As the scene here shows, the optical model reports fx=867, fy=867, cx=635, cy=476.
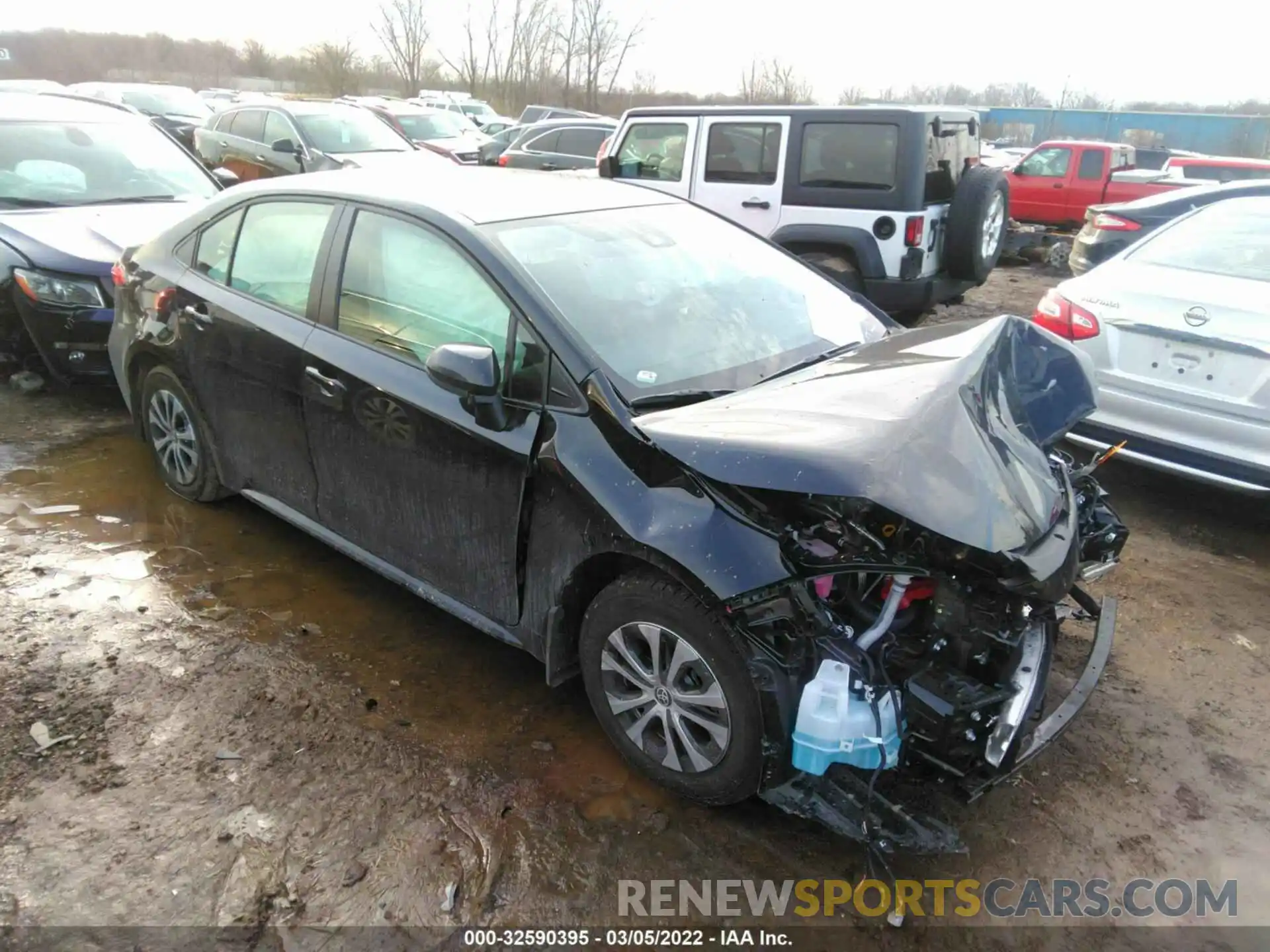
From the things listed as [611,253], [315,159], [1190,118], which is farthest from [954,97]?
[611,253]

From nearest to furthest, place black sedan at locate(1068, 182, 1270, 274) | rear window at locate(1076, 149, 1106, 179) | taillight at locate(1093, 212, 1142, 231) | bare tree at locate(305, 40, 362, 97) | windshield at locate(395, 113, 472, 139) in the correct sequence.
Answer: black sedan at locate(1068, 182, 1270, 274)
taillight at locate(1093, 212, 1142, 231)
rear window at locate(1076, 149, 1106, 179)
windshield at locate(395, 113, 472, 139)
bare tree at locate(305, 40, 362, 97)

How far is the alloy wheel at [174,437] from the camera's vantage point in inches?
165

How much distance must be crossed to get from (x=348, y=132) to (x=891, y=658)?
1145 cm

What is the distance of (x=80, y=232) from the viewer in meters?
5.66

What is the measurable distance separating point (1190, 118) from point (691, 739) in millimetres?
44387

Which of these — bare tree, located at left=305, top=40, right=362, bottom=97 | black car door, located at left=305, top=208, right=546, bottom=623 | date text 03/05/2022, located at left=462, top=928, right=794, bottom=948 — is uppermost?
bare tree, located at left=305, top=40, right=362, bottom=97

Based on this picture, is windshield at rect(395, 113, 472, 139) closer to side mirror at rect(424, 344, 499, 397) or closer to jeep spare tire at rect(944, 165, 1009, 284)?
jeep spare tire at rect(944, 165, 1009, 284)

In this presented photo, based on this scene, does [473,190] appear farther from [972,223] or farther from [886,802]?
[972,223]

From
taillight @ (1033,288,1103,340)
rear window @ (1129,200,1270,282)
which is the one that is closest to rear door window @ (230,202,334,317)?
taillight @ (1033,288,1103,340)

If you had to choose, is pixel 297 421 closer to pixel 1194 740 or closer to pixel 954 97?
pixel 1194 740

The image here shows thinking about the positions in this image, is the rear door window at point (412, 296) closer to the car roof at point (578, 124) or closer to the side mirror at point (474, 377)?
the side mirror at point (474, 377)

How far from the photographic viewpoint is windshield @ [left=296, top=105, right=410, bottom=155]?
37.0ft

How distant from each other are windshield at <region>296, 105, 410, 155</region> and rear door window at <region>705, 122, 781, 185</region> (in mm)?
5721

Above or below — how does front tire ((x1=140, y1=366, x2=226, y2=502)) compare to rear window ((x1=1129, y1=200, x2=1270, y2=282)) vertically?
below
